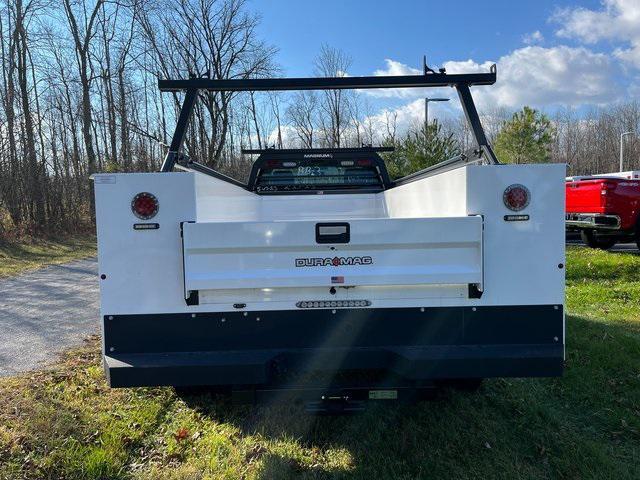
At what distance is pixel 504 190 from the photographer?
2.81 metres

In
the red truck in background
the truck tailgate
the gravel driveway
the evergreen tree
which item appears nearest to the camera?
the truck tailgate

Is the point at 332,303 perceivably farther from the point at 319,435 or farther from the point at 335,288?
the point at 319,435

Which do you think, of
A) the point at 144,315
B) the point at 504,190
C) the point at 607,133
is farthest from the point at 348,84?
the point at 607,133

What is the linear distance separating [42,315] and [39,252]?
10.5 meters

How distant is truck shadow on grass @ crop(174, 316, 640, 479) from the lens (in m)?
3.04

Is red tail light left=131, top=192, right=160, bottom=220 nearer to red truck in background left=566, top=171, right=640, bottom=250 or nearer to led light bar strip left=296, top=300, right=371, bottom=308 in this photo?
led light bar strip left=296, top=300, right=371, bottom=308

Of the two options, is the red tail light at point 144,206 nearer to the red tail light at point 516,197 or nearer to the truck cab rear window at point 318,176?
the red tail light at point 516,197

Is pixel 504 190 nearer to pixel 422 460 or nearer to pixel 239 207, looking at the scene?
pixel 422 460

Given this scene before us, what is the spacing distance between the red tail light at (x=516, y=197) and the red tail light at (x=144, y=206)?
195 cm

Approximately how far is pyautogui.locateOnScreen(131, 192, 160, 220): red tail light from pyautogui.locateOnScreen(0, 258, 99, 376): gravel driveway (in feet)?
9.84

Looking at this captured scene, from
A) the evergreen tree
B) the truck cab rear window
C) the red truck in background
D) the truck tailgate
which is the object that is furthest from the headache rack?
the evergreen tree

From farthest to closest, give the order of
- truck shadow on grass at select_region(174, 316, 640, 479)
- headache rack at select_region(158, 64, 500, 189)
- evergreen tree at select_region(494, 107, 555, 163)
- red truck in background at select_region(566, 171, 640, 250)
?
1. evergreen tree at select_region(494, 107, 555, 163)
2. red truck in background at select_region(566, 171, 640, 250)
3. headache rack at select_region(158, 64, 500, 189)
4. truck shadow on grass at select_region(174, 316, 640, 479)

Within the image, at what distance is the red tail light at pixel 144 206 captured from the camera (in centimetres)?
281

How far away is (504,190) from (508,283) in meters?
0.52
